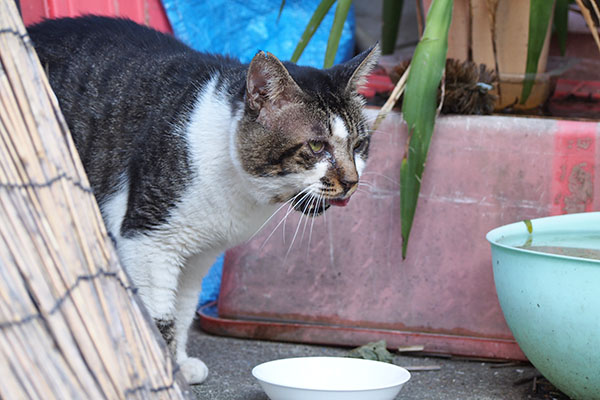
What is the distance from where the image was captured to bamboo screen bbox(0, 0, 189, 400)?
2.60 ft

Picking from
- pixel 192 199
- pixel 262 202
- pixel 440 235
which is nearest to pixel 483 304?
pixel 440 235

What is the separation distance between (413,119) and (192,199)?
0.63 metres

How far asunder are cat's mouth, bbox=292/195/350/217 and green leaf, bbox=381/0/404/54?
A: 1211 mm

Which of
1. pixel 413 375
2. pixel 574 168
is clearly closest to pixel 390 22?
pixel 574 168

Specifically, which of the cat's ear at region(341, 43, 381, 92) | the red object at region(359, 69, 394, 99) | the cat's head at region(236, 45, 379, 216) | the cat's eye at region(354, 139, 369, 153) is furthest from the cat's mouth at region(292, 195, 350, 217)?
the red object at region(359, 69, 394, 99)

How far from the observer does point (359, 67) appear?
5.03 feet

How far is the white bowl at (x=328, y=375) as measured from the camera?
137 centimetres

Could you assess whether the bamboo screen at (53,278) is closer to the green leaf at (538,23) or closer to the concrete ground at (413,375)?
the concrete ground at (413,375)

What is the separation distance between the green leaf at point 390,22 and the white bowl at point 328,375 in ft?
4.71

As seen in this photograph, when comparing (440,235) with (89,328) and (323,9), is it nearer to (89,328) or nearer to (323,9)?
(323,9)

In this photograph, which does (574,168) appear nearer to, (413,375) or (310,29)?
(413,375)

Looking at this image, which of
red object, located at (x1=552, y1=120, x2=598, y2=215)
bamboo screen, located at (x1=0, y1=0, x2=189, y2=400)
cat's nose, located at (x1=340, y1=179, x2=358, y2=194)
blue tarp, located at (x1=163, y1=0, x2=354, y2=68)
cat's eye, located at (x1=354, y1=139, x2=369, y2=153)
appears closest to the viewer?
bamboo screen, located at (x1=0, y1=0, x2=189, y2=400)

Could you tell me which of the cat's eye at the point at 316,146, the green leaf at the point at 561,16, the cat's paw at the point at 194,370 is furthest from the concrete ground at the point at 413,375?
the green leaf at the point at 561,16

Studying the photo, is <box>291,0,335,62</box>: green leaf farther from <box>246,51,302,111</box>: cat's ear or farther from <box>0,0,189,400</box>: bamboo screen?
<box>0,0,189,400</box>: bamboo screen
